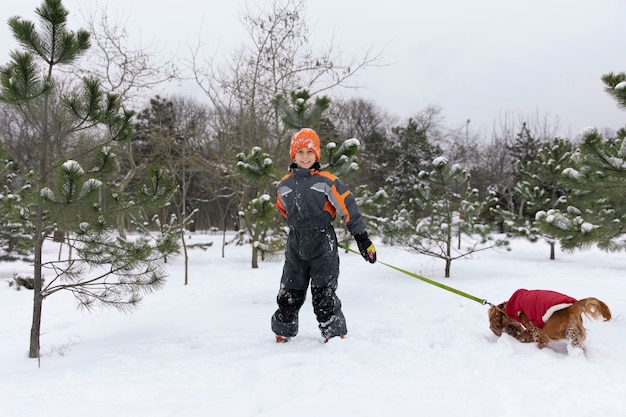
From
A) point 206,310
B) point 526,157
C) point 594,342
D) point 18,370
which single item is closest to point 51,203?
point 18,370

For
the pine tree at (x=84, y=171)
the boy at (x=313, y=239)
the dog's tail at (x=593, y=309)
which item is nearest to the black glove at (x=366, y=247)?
the boy at (x=313, y=239)

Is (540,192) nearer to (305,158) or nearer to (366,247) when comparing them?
(366,247)

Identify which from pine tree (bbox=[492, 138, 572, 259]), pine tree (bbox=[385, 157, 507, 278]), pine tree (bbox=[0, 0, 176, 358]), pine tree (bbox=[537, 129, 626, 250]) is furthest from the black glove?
pine tree (bbox=[492, 138, 572, 259])

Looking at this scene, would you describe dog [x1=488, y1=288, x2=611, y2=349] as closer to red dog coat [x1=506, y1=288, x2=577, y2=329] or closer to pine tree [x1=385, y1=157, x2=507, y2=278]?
red dog coat [x1=506, y1=288, x2=577, y2=329]

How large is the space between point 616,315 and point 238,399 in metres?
4.28

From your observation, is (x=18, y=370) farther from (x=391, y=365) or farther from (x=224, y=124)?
(x=224, y=124)

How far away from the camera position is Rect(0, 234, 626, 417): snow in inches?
81.0

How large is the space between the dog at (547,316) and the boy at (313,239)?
46.6 inches

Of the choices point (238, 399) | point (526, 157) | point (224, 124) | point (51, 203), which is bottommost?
point (238, 399)

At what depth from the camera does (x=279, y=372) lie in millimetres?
2506

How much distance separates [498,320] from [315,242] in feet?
5.43

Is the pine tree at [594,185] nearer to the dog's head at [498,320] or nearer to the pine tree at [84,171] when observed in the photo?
the dog's head at [498,320]

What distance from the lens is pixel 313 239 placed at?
129 inches

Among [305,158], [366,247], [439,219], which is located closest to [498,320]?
[366,247]
